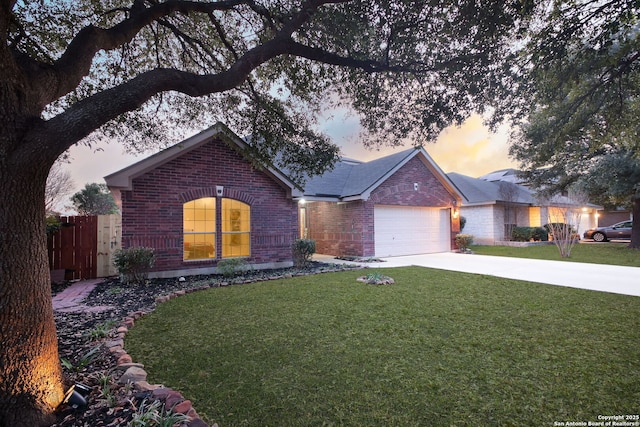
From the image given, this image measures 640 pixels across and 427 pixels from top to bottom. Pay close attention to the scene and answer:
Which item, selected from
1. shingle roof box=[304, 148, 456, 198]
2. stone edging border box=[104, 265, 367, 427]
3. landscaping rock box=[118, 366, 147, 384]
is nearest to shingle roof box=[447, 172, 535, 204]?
shingle roof box=[304, 148, 456, 198]

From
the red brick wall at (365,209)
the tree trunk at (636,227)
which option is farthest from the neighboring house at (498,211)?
the red brick wall at (365,209)

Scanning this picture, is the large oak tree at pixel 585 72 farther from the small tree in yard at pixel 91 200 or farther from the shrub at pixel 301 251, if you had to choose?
the small tree in yard at pixel 91 200

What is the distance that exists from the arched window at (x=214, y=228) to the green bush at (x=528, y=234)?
18502 mm

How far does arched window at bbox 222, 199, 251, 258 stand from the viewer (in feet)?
33.0

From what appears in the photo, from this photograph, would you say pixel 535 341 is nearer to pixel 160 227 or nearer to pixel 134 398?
pixel 134 398

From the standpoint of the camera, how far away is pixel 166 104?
23.7 ft

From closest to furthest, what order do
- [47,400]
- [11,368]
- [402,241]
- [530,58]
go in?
[11,368] → [47,400] → [530,58] → [402,241]

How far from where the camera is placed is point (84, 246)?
355 inches

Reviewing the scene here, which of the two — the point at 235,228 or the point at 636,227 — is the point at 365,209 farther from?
the point at 636,227

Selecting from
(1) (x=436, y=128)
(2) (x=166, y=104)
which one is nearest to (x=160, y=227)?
(2) (x=166, y=104)

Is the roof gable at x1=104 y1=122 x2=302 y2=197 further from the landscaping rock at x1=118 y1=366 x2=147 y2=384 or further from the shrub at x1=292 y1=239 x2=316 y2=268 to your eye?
the landscaping rock at x1=118 y1=366 x2=147 y2=384

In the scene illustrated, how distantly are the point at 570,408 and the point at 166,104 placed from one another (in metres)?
8.59

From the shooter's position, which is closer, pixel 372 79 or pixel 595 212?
pixel 372 79

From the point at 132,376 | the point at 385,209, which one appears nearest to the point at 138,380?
the point at 132,376
